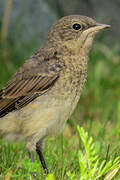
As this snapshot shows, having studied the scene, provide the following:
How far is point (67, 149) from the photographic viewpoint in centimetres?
521

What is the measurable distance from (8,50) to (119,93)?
7.26 feet

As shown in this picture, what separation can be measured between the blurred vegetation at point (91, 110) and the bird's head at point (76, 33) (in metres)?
1.02

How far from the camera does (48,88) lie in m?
4.50

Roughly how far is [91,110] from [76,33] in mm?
2575

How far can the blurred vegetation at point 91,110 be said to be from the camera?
4.74 metres

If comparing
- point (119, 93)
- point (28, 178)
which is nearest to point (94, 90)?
point (119, 93)

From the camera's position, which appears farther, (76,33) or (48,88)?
(76,33)

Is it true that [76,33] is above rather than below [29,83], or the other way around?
above

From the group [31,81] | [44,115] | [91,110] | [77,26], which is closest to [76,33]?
[77,26]

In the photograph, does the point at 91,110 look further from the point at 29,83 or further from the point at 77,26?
the point at 29,83

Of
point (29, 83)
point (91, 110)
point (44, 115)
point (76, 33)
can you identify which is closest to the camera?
point (44, 115)

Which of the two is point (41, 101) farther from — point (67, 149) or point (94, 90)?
point (94, 90)

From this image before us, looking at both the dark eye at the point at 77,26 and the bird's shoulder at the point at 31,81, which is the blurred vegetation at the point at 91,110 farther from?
the dark eye at the point at 77,26

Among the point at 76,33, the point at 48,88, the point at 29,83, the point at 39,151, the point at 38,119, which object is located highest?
the point at 76,33
